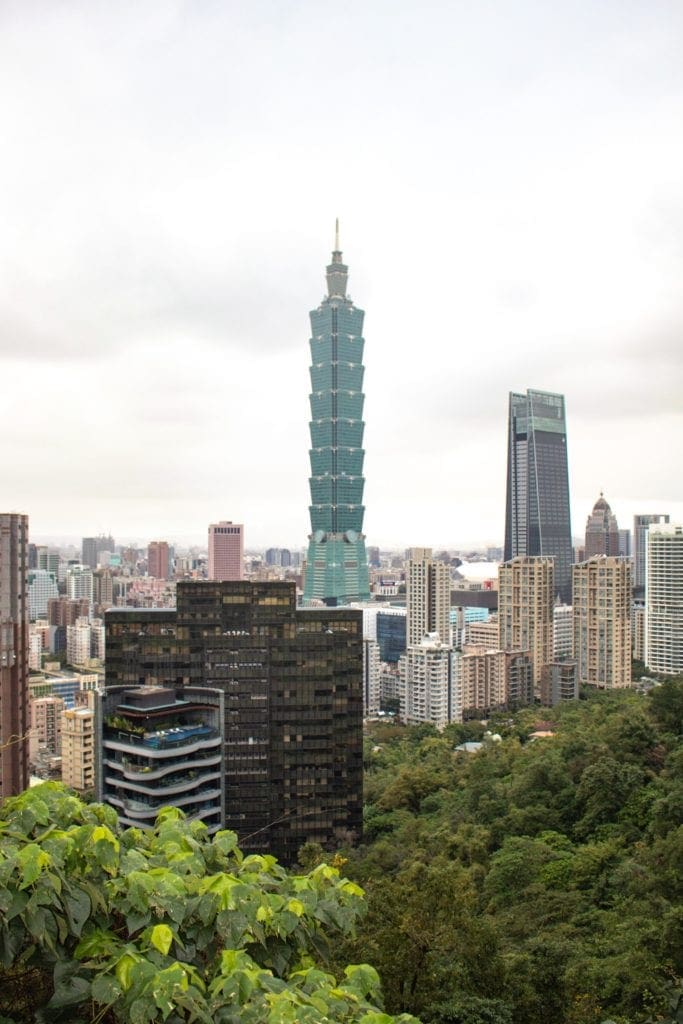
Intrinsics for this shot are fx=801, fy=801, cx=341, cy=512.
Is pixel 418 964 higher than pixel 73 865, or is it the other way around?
pixel 73 865

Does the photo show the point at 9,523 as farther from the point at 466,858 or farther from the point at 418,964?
the point at 418,964

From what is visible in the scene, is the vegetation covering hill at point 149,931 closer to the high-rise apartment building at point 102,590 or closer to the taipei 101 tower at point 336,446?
the high-rise apartment building at point 102,590

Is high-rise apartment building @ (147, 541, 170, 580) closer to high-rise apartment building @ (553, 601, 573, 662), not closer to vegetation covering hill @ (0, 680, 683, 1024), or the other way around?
high-rise apartment building @ (553, 601, 573, 662)

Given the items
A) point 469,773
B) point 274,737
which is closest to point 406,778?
point 469,773

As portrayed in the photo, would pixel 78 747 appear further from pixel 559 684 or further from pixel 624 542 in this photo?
pixel 624 542

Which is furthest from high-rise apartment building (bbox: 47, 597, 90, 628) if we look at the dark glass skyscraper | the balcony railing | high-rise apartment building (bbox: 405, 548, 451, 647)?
the balcony railing

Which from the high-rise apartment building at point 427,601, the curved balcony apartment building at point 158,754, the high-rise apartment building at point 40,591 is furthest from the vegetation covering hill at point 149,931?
the high-rise apartment building at point 40,591
